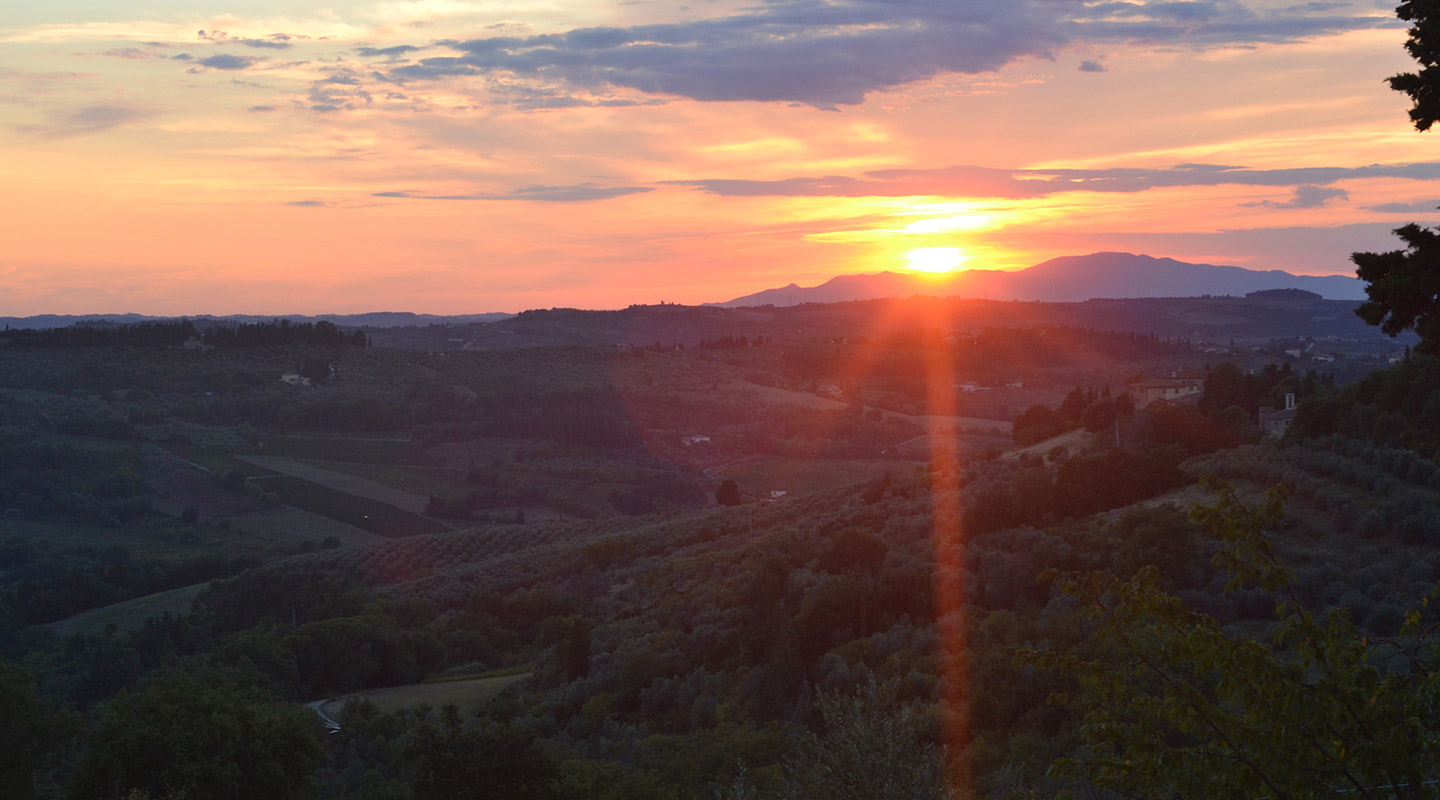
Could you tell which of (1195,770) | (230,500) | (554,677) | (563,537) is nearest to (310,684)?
(554,677)

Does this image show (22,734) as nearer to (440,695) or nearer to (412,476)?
(440,695)

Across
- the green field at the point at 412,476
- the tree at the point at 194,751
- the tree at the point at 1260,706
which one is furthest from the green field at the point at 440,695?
the green field at the point at 412,476

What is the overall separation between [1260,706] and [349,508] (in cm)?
5861

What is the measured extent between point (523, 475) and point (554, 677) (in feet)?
151

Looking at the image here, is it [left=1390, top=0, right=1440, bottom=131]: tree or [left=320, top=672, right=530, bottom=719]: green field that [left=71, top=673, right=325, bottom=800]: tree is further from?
[left=1390, top=0, right=1440, bottom=131]: tree

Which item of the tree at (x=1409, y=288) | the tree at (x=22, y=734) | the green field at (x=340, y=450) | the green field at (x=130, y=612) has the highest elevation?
the tree at (x=1409, y=288)

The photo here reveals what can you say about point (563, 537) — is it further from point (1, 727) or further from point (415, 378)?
point (415, 378)

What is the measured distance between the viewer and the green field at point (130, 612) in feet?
127

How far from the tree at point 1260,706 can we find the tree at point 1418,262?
8.44ft

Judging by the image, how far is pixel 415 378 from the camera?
91.2 meters

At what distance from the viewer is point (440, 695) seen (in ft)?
80.7

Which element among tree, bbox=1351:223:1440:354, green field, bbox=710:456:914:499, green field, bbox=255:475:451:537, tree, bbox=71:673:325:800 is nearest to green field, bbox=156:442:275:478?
green field, bbox=255:475:451:537

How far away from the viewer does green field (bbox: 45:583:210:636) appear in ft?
127

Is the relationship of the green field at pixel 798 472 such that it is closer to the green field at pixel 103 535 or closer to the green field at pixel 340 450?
the green field at pixel 340 450
